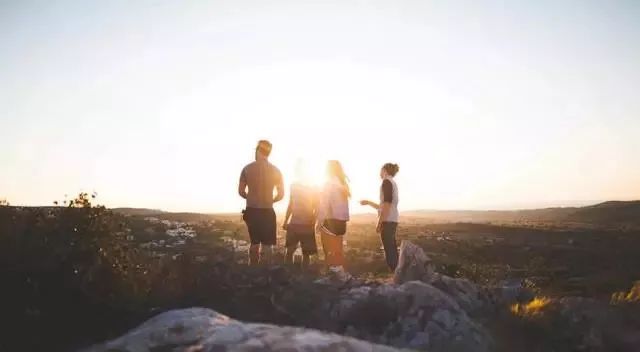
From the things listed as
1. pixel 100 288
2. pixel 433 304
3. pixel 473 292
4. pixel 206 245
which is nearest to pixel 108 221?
pixel 100 288

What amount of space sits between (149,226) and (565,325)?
28.9 m

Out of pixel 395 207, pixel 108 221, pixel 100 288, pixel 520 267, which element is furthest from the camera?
pixel 520 267

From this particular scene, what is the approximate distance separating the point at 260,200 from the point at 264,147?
102 cm

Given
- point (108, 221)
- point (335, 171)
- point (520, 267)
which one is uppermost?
point (335, 171)

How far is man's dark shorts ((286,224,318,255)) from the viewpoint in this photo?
34.6 ft

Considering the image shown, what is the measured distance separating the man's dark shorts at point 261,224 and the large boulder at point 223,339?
15.6 feet

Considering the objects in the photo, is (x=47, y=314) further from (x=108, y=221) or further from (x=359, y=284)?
(x=359, y=284)

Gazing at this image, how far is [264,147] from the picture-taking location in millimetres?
9664

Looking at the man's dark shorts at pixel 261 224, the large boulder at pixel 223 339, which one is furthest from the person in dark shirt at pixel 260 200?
the large boulder at pixel 223 339

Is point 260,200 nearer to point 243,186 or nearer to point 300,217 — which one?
point 243,186

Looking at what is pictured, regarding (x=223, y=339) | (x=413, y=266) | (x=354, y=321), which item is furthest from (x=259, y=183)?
(x=223, y=339)

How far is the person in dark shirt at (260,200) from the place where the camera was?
9461mm

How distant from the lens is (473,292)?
8.43 meters

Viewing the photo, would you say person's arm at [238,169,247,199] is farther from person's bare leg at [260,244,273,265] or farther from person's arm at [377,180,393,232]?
person's arm at [377,180,393,232]
